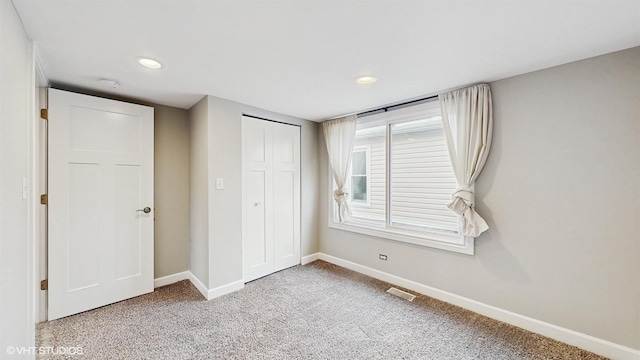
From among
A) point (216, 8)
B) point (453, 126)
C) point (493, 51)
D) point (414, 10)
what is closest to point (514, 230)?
point (453, 126)

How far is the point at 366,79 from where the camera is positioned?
2244 millimetres

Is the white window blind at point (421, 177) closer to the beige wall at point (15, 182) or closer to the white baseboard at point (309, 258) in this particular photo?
the white baseboard at point (309, 258)

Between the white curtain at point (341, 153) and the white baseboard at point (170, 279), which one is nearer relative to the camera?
the white baseboard at point (170, 279)

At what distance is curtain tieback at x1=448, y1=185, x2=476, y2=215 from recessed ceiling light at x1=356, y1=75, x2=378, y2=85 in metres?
1.33

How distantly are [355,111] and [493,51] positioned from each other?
5.70ft

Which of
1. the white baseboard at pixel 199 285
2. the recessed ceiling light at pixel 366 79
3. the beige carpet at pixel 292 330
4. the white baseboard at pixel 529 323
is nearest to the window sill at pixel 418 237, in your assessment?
the white baseboard at pixel 529 323

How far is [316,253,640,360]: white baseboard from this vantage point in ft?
5.85

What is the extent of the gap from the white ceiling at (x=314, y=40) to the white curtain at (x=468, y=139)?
16 centimetres

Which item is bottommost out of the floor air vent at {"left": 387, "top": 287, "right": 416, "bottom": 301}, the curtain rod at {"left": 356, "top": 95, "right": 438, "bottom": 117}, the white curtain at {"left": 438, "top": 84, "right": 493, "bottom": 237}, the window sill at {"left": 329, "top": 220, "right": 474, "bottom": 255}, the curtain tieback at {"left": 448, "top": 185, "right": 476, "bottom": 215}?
the floor air vent at {"left": 387, "top": 287, "right": 416, "bottom": 301}

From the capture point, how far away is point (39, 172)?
2236 mm

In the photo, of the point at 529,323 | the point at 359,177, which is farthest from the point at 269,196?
the point at 529,323

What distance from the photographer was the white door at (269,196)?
3.15 meters

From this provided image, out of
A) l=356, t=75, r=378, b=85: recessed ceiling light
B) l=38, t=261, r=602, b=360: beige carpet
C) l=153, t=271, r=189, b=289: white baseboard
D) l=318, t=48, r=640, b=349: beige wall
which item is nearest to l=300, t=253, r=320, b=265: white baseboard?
l=38, t=261, r=602, b=360: beige carpet

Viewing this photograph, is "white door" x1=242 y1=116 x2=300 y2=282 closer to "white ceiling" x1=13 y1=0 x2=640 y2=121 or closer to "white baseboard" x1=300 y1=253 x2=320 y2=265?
"white baseboard" x1=300 y1=253 x2=320 y2=265
